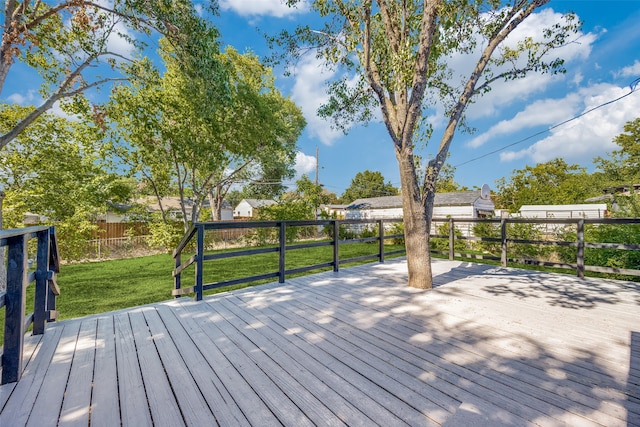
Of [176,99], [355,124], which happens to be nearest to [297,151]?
[176,99]

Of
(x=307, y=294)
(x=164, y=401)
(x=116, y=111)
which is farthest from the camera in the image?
(x=116, y=111)

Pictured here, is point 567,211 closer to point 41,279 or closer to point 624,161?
point 624,161

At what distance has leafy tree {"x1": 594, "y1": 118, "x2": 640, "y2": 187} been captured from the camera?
2573 cm

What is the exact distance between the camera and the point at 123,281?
673 centimetres

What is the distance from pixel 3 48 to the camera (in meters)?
5.39

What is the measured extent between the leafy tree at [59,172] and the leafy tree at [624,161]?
38.8m

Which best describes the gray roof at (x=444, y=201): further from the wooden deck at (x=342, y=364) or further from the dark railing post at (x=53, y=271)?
the dark railing post at (x=53, y=271)

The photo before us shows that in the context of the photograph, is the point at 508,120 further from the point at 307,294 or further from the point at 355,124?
the point at 307,294

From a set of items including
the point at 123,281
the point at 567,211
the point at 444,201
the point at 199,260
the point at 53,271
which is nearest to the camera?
the point at 53,271

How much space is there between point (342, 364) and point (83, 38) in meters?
9.69

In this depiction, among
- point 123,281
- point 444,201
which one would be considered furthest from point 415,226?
point 444,201

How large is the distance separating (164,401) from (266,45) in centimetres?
599

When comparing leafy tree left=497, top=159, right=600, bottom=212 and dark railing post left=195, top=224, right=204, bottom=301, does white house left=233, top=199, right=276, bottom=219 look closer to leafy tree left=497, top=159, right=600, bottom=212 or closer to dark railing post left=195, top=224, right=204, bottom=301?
leafy tree left=497, top=159, right=600, bottom=212

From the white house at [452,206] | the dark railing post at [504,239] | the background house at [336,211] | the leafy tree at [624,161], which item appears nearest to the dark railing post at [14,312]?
the dark railing post at [504,239]
